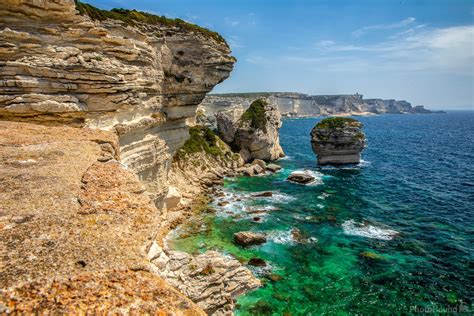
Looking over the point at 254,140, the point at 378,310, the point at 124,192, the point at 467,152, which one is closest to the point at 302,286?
the point at 378,310

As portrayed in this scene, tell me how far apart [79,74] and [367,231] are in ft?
101

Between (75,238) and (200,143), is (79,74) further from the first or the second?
(200,143)

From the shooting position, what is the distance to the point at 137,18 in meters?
26.9

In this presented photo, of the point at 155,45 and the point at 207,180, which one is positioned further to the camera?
the point at 207,180

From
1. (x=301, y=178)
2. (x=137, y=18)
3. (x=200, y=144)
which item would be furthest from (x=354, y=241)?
(x=200, y=144)

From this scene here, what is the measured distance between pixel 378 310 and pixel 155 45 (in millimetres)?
30374

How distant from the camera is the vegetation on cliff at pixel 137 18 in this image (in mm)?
22406

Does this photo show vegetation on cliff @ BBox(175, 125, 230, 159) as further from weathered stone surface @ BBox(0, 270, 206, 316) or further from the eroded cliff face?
weathered stone surface @ BBox(0, 270, 206, 316)

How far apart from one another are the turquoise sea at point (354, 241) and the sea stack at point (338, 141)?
974cm

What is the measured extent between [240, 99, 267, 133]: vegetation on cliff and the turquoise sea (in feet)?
52.8

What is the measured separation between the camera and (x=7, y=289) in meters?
5.24

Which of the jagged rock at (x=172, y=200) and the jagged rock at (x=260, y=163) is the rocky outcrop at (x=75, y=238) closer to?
the jagged rock at (x=172, y=200)

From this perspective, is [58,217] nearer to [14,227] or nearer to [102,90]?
[14,227]

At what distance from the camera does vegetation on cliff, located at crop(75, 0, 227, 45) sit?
22.4m
